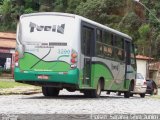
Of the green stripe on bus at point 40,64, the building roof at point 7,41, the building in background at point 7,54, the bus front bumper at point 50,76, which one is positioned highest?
the building roof at point 7,41

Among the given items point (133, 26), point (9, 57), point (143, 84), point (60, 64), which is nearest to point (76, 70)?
point (60, 64)

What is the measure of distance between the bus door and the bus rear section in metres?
0.80

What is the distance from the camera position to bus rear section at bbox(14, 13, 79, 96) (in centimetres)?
2000

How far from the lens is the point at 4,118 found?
28.7 ft

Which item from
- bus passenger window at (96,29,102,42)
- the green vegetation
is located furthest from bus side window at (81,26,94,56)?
the green vegetation

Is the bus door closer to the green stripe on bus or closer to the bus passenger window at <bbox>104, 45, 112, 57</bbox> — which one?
the green stripe on bus

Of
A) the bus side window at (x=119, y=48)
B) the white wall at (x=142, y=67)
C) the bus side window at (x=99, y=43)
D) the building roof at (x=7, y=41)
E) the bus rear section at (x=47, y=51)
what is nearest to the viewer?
the bus rear section at (x=47, y=51)

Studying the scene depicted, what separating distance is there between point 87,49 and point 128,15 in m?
52.3

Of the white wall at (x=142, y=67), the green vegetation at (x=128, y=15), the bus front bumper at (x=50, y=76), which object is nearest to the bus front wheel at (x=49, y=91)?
the bus front bumper at (x=50, y=76)

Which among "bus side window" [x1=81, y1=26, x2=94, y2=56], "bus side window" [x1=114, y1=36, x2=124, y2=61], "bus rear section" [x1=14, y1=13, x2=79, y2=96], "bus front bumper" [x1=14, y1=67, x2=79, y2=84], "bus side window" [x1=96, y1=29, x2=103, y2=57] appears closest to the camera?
"bus front bumper" [x1=14, y1=67, x2=79, y2=84]

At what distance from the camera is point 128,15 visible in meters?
72.9

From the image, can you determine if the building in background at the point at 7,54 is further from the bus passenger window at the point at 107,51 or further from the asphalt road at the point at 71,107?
the asphalt road at the point at 71,107

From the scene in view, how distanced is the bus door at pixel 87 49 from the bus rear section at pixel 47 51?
80 cm

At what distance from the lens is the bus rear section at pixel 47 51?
20.0 meters
